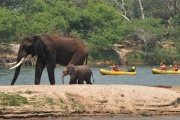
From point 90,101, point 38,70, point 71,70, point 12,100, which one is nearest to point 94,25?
point 38,70

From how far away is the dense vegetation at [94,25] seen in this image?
7681 cm

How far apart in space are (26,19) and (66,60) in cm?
5941

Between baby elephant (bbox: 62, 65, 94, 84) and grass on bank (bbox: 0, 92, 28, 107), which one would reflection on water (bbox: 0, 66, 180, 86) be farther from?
grass on bank (bbox: 0, 92, 28, 107)

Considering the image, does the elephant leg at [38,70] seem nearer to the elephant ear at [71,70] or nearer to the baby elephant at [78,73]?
the baby elephant at [78,73]

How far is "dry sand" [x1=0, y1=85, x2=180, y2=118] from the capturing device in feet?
58.9

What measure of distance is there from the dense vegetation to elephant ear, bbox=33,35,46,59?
5228 cm

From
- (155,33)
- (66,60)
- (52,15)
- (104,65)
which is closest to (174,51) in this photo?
(155,33)

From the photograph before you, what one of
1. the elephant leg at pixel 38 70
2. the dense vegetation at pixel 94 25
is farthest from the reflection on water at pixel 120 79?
the dense vegetation at pixel 94 25

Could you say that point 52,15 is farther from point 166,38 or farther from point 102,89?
point 102,89

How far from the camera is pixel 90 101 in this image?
1869 centimetres

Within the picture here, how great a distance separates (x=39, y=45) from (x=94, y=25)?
5998 cm

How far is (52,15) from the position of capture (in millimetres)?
81938

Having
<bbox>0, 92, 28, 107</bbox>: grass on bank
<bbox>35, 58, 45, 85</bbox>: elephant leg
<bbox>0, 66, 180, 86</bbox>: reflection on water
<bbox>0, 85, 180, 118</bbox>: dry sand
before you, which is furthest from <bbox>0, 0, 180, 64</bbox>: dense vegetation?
<bbox>0, 92, 28, 107</bbox>: grass on bank

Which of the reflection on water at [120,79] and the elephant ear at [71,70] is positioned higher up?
the elephant ear at [71,70]
